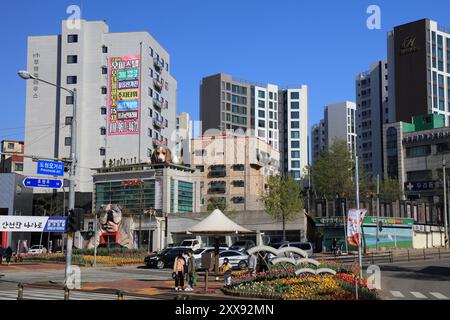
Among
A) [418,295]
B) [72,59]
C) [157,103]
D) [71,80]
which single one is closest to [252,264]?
[418,295]

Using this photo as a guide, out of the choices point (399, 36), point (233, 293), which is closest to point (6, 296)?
point (233, 293)

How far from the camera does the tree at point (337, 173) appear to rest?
8119 cm

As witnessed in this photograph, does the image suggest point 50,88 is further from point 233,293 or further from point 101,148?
point 233,293

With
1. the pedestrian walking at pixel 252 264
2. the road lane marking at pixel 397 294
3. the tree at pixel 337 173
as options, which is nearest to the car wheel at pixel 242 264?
the pedestrian walking at pixel 252 264

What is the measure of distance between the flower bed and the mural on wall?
50.1m

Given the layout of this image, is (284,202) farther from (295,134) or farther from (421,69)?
(295,134)

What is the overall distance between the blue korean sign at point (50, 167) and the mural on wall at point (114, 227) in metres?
44.9

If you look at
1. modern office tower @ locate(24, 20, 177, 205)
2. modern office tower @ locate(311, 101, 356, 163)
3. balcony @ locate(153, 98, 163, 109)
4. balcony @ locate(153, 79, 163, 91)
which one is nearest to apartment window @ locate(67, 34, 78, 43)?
modern office tower @ locate(24, 20, 177, 205)

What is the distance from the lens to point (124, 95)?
91.0m

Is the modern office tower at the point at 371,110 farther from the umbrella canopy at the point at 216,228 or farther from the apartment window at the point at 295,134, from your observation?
the umbrella canopy at the point at 216,228

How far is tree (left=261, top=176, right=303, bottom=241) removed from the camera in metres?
67.0

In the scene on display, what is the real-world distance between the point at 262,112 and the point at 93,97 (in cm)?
6537

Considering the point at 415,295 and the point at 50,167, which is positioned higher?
the point at 50,167

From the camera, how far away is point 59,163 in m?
29.3
